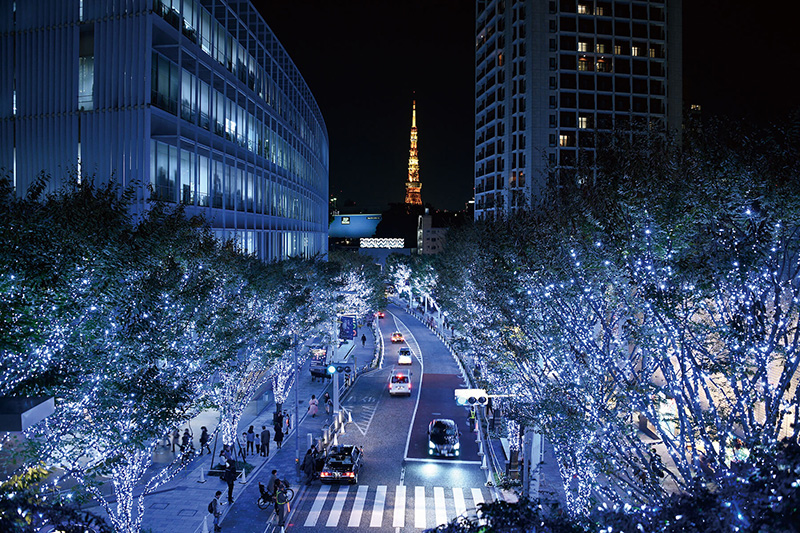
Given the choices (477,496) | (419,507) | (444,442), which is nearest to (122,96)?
(444,442)

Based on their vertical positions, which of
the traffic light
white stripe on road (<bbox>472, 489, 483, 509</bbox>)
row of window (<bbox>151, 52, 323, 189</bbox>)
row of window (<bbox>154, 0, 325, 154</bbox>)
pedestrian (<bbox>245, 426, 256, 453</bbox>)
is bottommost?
white stripe on road (<bbox>472, 489, 483, 509</bbox>)

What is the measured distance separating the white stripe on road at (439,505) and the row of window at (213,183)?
13608mm

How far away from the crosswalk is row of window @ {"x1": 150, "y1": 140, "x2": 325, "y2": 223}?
11609mm

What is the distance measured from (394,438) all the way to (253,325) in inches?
341

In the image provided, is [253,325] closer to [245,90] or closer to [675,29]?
[245,90]

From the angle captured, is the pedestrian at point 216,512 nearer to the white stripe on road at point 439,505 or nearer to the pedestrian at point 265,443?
the pedestrian at point 265,443

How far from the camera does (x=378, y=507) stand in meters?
A: 16.8

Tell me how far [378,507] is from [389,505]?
1.21 feet

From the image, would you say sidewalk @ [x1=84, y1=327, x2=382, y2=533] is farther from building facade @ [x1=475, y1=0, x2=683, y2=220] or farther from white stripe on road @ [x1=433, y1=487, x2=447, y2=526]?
building facade @ [x1=475, y1=0, x2=683, y2=220]

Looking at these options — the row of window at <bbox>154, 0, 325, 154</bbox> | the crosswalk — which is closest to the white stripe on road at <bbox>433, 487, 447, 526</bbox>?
the crosswalk

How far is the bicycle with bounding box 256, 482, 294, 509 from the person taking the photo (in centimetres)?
1502

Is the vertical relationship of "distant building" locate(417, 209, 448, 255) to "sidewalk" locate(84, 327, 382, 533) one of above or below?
above

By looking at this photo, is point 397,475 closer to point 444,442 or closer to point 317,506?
point 444,442

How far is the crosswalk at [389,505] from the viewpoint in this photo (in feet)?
51.6
